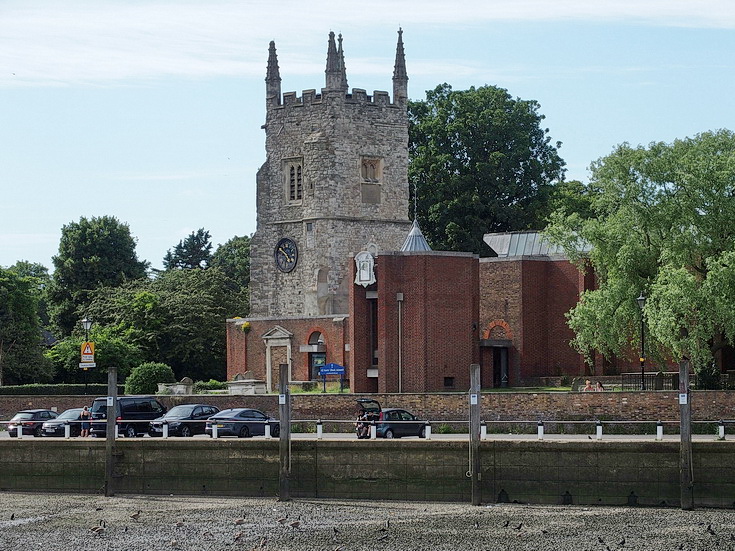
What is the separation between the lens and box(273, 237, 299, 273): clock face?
75.7m

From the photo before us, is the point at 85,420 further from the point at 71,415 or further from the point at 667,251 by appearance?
the point at 667,251

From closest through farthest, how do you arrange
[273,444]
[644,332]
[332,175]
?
[273,444], [644,332], [332,175]

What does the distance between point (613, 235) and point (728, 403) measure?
33.7 feet

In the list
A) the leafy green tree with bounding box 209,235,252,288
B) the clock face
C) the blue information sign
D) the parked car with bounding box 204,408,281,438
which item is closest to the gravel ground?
the parked car with bounding box 204,408,281,438

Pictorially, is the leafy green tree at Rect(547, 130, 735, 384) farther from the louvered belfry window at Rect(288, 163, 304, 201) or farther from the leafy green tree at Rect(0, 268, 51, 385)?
the leafy green tree at Rect(0, 268, 51, 385)

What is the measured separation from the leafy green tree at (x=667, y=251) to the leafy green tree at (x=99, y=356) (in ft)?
89.6

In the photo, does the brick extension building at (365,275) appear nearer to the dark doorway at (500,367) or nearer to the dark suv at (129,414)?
the dark doorway at (500,367)

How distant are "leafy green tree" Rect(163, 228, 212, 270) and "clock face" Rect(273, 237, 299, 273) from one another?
132ft

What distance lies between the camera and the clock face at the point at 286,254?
75.7 metres

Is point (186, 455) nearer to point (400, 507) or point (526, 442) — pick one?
point (400, 507)

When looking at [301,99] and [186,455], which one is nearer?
[186,455]

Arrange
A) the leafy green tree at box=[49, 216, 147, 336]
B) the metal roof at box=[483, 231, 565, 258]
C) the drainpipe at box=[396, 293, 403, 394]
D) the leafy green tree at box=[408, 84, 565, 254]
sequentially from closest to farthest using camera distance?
the drainpipe at box=[396, 293, 403, 394], the metal roof at box=[483, 231, 565, 258], the leafy green tree at box=[408, 84, 565, 254], the leafy green tree at box=[49, 216, 147, 336]

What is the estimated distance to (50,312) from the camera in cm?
9825

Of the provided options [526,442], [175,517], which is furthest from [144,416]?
[526,442]
